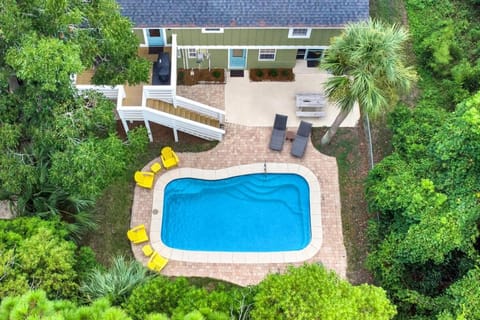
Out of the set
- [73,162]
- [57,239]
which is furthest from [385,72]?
[57,239]

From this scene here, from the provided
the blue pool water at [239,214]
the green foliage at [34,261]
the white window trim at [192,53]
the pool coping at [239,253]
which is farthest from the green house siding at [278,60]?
the green foliage at [34,261]

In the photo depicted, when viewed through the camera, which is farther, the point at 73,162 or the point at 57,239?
the point at 57,239

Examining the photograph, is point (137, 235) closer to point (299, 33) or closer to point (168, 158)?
point (168, 158)

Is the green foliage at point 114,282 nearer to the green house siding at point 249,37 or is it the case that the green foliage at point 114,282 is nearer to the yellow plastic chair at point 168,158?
the yellow plastic chair at point 168,158

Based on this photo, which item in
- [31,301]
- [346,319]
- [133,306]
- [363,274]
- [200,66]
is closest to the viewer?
[31,301]

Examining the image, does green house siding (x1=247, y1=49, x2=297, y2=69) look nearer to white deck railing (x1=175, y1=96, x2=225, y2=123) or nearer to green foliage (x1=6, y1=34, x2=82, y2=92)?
white deck railing (x1=175, y1=96, x2=225, y2=123)

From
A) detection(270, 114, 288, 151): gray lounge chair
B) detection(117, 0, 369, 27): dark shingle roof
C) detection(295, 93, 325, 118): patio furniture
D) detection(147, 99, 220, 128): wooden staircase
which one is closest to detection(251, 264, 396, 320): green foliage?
detection(270, 114, 288, 151): gray lounge chair

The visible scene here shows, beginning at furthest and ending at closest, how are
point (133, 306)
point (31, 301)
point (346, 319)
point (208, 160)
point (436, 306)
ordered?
1. point (208, 160)
2. point (436, 306)
3. point (133, 306)
4. point (346, 319)
5. point (31, 301)

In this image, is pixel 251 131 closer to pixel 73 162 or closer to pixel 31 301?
pixel 73 162
